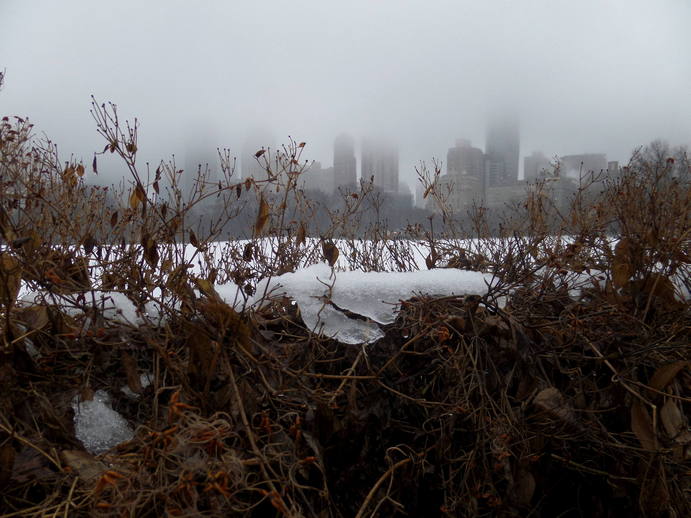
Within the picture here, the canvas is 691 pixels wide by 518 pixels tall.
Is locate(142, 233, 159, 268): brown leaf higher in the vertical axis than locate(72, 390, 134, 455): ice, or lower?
higher

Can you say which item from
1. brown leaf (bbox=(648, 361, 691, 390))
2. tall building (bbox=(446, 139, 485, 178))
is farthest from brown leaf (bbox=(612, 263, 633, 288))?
tall building (bbox=(446, 139, 485, 178))

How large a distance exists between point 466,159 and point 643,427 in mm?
6107

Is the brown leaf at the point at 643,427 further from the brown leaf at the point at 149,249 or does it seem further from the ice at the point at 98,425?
the brown leaf at the point at 149,249

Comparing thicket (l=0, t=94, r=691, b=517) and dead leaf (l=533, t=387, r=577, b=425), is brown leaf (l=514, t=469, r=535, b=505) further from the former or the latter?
dead leaf (l=533, t=387, r=577, b=425)

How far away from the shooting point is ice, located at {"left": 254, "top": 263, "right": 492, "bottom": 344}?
1554 millimetres

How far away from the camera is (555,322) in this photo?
5.15 ft

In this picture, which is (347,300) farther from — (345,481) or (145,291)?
(145,291)

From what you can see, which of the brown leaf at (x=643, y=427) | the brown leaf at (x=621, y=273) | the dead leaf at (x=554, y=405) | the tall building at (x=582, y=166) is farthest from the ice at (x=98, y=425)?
the tall building at (x=582, y=166)

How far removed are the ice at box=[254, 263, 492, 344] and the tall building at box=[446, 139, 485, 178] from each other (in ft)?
14.7

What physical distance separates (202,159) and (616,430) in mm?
2480

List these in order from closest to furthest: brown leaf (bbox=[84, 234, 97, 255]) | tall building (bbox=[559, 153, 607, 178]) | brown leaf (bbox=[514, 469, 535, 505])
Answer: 1. brown leaf (bbox=[514, 469, 535, 505])
2. brown leaf (bbox=[84, 234, 97, 255])
3. tall building (bbox=[559, 153, 607, 178])

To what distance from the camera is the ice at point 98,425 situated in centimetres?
130

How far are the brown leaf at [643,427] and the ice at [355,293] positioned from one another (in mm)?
608

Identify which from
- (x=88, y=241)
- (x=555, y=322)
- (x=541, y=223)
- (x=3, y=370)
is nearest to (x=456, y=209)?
(x=541, y=223)
